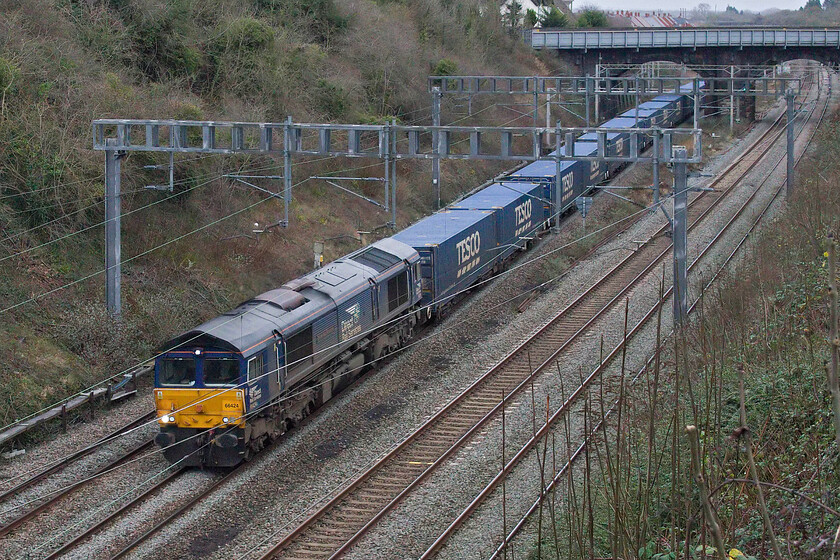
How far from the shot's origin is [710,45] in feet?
191

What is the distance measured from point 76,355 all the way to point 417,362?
25.5 feet

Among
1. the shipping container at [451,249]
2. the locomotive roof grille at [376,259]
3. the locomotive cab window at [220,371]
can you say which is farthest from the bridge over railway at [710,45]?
the locomotive cab window at [220,371]

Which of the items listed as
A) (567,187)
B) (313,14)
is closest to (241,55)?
(313,14)

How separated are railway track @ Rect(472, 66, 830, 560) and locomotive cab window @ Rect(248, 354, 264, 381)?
441 cm

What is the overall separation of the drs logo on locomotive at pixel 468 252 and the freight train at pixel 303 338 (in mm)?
32

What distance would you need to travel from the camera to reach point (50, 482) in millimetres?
15727

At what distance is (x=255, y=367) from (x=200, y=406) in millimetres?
1146

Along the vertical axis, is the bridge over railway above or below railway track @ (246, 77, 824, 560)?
above

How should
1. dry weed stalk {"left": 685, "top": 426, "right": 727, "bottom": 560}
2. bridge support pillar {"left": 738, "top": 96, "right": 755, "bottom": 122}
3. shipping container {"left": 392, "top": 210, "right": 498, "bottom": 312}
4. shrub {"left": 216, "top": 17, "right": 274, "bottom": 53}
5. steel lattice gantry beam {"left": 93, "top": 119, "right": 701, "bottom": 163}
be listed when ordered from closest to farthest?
1. dry weed stalk {"left": 685, "top": 426, "right": 727, "bottom": 560}
2. steel lattice gantry beam {"left": 93, "top": 119, "right": 701, "bottom": 163}
3. shipping container {"left": 392, "top": 210, "right": 498, "bottom": 312}
4. shrub {"left": 216, "top": 17, "right": 274, "bottom": 53}
5. bridge support pillar {"left": 738, "top": 96, "right": 755, "bottom": 122}

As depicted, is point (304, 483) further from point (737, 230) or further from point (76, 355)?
point (737, 230)

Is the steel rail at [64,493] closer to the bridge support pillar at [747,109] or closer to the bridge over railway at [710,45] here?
the bridge over railway at [710,45]

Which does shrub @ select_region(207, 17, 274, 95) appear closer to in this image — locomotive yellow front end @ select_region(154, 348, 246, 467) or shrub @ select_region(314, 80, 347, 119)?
shrub @ select_region(314, 80, 347, 119)

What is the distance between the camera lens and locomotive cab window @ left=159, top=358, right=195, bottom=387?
16.0m

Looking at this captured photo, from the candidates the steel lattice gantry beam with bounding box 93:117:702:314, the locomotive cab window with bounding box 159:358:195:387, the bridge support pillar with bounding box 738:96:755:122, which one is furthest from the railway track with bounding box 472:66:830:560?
the bridge support pillar with bounding box 738:96:755:122
